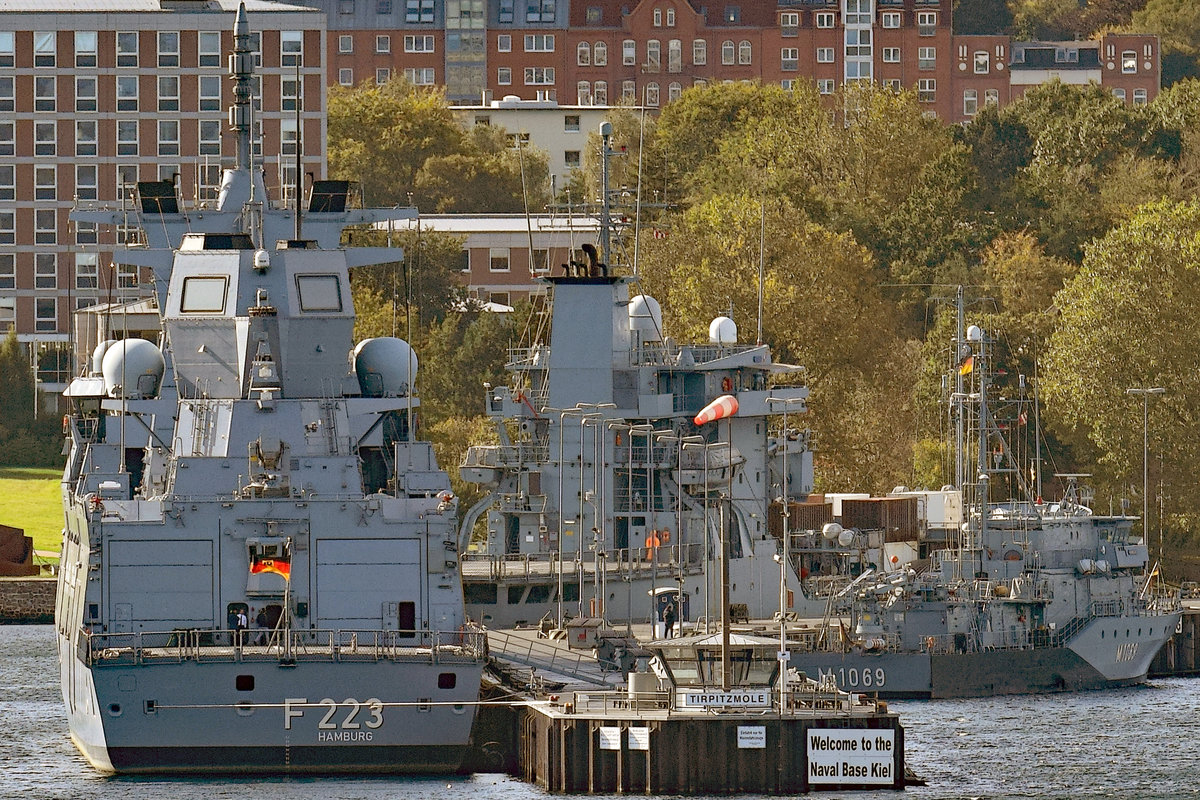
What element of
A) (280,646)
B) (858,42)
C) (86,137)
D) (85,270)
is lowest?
(280,646)

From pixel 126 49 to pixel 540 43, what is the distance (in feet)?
200

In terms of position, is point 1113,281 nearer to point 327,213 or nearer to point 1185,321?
point 1185,321

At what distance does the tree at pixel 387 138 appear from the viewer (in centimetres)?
15475

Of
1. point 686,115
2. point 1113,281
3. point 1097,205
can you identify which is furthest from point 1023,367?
point 686,115

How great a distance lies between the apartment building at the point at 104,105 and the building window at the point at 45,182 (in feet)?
0.14

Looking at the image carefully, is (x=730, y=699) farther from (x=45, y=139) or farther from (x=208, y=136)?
(x=45, y=139)

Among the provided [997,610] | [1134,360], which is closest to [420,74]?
[1134,360]

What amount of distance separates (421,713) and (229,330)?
11.0 m

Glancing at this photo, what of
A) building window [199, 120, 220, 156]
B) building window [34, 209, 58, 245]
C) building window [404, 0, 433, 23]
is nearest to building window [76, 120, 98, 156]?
building window [34, 209, 58, 245]

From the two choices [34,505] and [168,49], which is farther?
[168,49]

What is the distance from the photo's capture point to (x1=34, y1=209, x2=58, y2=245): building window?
135 meters

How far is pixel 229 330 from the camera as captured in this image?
6600 centimetres

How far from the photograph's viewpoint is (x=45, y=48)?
133 meters

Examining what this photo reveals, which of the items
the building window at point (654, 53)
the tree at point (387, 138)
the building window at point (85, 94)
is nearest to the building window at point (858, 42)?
the building window at point (654, 53)
